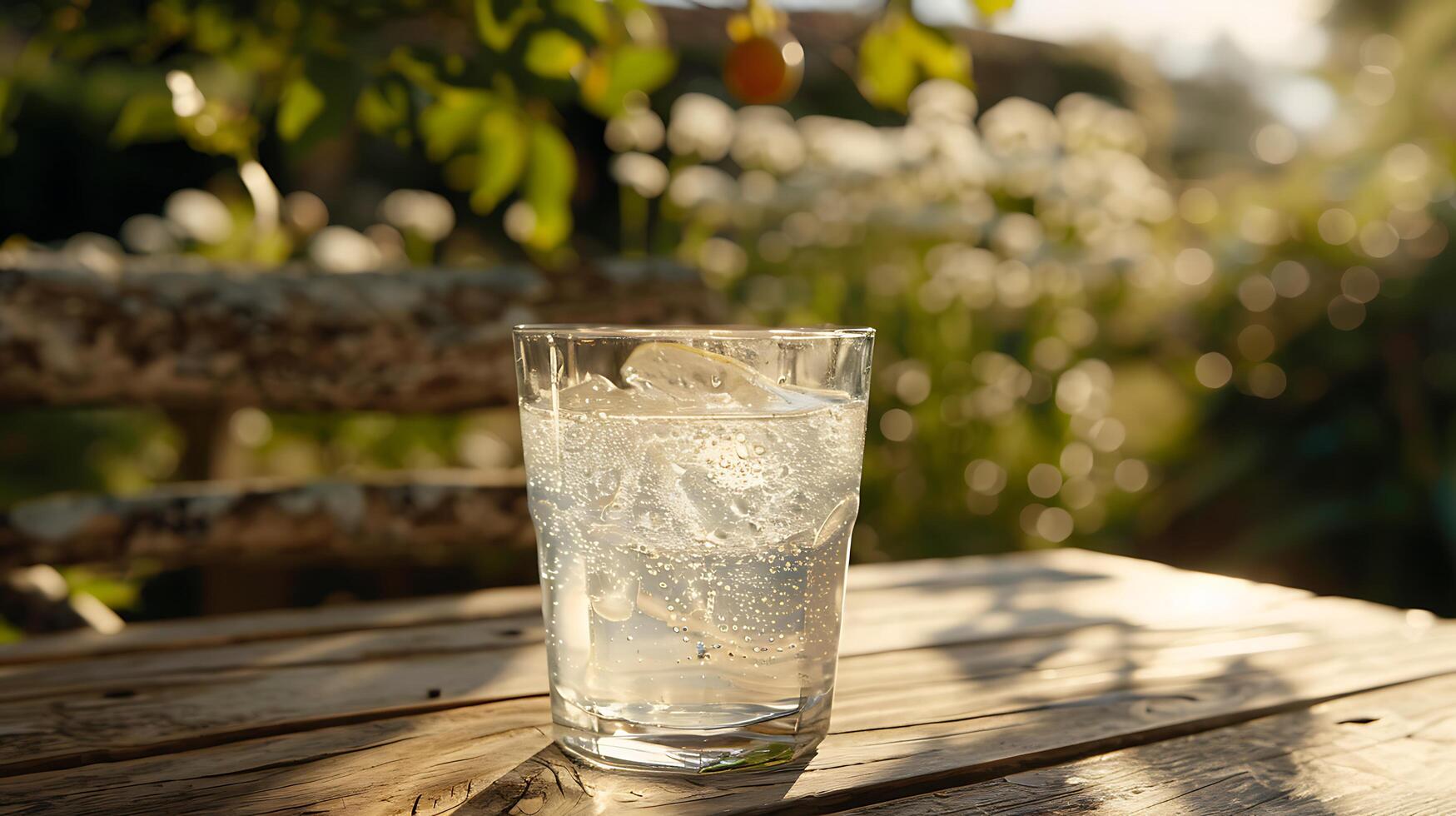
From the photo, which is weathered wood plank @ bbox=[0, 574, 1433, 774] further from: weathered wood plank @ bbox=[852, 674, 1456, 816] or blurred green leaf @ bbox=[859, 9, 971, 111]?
blurred green leaf @ bbox=[859, 9, 971, 111]

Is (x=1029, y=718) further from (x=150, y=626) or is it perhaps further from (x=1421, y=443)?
(x=1421, y=443)

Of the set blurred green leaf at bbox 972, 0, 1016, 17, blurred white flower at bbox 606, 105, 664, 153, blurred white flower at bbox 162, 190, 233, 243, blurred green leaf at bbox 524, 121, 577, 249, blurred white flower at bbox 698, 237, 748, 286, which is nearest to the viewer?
blurred green leaf at bbox 972, 0, 1016, 17

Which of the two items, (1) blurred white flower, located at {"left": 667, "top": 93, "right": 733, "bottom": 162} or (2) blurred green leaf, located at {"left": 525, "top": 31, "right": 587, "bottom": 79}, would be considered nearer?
(2) blurred green leaf, located at {"left": 525, "top": 31, "right": 587, "bottom": 79}

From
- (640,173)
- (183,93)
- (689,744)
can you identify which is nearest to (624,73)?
(183,93)

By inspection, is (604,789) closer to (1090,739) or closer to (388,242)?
(1090,739)

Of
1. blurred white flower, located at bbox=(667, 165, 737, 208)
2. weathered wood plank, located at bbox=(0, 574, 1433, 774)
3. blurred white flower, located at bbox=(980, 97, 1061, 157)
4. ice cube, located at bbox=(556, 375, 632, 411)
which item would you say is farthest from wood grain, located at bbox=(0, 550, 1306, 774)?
blurred white flower, located at bbox=(980, 97, 1061, 157)
